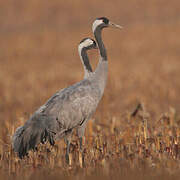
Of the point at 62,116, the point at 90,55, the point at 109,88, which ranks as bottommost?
the point at 62,116

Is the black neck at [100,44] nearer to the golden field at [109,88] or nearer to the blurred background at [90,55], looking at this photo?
the golden field at [109,88]

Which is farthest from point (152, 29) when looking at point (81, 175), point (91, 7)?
point (81, 175)

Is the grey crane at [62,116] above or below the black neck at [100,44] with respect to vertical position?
below

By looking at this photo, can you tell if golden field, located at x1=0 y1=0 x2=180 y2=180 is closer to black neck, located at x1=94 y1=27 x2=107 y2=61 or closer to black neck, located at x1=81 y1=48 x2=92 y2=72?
black neck, located at x1=81 y1=48 x2=92 y2=72

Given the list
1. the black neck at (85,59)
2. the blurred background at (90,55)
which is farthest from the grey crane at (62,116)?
the blurred background at (90,55)

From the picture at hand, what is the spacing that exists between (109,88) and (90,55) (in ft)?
25.8

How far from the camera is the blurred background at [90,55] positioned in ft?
37.1

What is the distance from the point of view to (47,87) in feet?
42.8

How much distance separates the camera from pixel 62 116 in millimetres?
5953

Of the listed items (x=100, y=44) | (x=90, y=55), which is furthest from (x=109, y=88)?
(x=90, y=55)

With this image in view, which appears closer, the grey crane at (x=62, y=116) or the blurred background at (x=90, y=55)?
the grey crane at (x=62, y=116)

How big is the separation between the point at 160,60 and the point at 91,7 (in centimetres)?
1921

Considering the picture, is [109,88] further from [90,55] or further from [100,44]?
[90,55]

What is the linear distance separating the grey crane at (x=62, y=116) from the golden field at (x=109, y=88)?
0.90 ft
